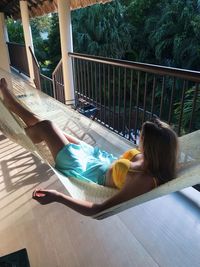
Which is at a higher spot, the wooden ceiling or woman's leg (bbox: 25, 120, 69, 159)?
the wooden ceiling

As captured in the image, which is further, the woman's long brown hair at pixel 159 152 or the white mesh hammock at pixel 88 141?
the woman's long brown hair at pixel 159 152

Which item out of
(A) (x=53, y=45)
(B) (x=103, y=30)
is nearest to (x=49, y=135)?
(B) (x=103, y=30)

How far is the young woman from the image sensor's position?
1277mm

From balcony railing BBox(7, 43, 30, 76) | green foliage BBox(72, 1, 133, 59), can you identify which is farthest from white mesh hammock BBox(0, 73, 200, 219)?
green foliage BBox(72, 1, 133, 59)

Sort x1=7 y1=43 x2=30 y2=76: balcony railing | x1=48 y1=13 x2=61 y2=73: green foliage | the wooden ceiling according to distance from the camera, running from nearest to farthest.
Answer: the wooden ceiling
x1=7 y1=43 x2=30 y2=76: balcony railing
x1=48 y1=13 x2=61 y2=73: green foliage

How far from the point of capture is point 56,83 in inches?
195

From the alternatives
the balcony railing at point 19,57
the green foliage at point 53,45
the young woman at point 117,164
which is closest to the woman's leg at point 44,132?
the young woman at point 117,164

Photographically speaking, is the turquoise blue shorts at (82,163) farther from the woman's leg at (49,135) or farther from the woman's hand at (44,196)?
the woman's hand at (44,196)

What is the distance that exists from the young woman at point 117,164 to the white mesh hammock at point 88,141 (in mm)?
60

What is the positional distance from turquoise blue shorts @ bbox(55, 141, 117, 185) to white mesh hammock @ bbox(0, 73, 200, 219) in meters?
0.07

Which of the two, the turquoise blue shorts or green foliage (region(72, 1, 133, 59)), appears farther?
green foliage (region(72, 1, 133, 59))

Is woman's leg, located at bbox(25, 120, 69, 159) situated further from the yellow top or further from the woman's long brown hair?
the woman's long brown hair

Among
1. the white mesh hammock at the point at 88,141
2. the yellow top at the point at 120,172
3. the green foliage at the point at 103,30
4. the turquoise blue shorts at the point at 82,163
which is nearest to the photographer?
the white mesh hammock at the point at 88,141

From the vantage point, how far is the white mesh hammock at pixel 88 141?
1128mm
